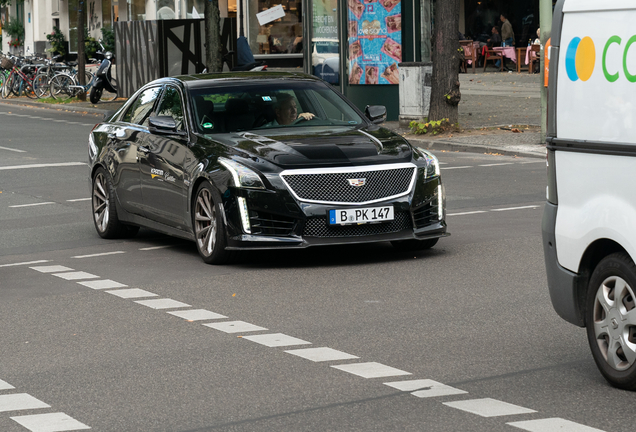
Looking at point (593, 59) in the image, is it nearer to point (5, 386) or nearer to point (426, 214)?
point (5, 386)

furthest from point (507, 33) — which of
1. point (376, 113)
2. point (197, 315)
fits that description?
point (197, 315)

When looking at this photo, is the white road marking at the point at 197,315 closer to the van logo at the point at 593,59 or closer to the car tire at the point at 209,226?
the car tire at the point at 209,226

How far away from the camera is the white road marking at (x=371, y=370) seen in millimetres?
5938

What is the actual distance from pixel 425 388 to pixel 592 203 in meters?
1.20

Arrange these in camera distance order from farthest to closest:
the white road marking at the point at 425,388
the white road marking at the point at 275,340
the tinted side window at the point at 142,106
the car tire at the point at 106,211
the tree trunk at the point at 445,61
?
the tree trunk at the point at 445,61, the car tire at the point at 106,211, the tinted side window at the point at 142,106, the white road marking at the point at 275,340, the white road marking at the point at 425,388

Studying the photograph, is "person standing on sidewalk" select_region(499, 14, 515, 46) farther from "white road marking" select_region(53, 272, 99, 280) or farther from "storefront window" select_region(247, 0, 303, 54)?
"white road marking" select_region(53, 272, 99, 280)

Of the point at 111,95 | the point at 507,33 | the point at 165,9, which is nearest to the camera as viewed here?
the point at 111,95

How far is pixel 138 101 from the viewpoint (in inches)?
462

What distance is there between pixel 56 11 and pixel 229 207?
59.1 m

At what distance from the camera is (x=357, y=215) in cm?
930

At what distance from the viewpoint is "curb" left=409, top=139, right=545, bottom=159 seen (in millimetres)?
18609

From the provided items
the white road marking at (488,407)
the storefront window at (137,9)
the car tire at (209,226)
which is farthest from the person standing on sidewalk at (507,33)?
the white road marking at (488,407)

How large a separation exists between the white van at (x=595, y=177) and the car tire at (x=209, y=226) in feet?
13.1

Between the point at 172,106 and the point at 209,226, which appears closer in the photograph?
the point at 209,226
